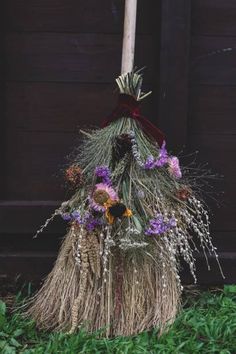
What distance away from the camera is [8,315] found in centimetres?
254

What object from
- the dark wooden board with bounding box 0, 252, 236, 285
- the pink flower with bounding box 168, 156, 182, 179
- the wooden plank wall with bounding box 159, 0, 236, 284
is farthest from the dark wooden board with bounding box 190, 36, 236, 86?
the dark wooden board with bounding box 0, 252, 236, 285

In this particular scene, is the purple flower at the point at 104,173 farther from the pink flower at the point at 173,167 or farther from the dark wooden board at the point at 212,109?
the dark wooden board at the point at 212,109

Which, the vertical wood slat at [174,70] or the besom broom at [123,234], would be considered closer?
the besom broom at [123,234]

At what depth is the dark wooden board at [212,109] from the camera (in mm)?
2832

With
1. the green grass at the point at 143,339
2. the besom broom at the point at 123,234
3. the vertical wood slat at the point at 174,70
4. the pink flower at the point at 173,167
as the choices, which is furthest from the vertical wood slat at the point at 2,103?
the pink flower at the point at 173,167

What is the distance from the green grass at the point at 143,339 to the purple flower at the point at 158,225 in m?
0.39

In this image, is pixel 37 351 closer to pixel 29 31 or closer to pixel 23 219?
pixel 23 219

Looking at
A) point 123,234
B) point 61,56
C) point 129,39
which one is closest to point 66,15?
point 61,56

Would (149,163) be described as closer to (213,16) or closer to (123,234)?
(123,234)

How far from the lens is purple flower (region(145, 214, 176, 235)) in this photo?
232 centimetres

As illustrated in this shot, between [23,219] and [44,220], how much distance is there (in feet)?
0.32

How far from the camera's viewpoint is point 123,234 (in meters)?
2.31

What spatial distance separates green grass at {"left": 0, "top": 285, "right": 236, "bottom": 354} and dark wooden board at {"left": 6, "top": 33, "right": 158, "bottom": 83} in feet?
3.51

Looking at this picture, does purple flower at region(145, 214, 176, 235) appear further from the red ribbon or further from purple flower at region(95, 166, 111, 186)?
the red ribbon
